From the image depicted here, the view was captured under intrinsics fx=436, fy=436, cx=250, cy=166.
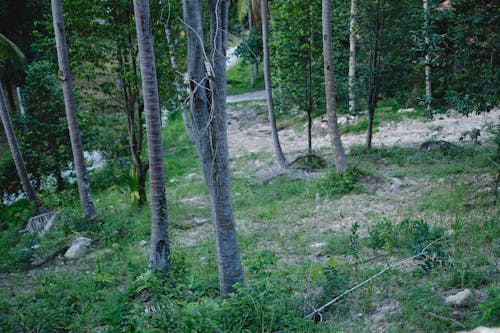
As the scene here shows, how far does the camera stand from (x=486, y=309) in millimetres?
3578

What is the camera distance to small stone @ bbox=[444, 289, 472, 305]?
13.6 ft

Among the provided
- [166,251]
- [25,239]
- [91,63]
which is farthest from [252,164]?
[166,251]

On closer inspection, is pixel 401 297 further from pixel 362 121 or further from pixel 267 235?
pixel 362 121

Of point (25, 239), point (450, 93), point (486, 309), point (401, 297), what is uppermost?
point (450, 93)

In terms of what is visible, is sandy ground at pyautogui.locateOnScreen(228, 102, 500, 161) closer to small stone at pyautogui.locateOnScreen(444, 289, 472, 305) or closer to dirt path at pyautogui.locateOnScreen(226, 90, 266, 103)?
dirt path at pyautogui.locateOnScreen(226, 90, 266, 103)

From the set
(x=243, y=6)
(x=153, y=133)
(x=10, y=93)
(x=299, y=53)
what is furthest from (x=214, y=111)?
(x=10, y=93)

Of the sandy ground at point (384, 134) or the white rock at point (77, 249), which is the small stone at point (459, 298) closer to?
the white rock at point (77, 249)

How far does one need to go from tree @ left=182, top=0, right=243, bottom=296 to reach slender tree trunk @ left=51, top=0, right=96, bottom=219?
205 inches

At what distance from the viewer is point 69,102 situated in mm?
8945

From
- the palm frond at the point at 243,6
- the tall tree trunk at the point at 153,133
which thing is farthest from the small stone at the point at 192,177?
the palm frond at the point at 243,6

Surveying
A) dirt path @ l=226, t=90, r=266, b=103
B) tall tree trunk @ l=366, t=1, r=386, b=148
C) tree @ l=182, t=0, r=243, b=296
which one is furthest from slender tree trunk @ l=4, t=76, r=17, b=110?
tree @ l=182, t=0, r=243, b=296

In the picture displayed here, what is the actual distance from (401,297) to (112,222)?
650 centimetres

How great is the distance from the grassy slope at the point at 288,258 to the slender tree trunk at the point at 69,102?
47 centimetres

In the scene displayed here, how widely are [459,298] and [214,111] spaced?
118 inches
